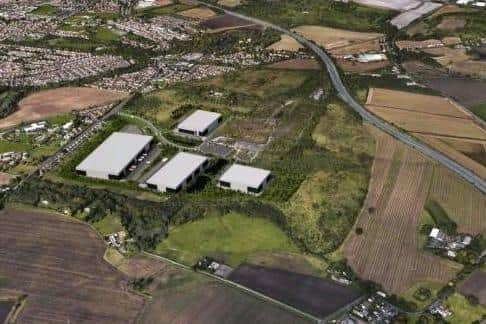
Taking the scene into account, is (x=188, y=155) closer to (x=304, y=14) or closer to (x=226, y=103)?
(x=226, y=103)

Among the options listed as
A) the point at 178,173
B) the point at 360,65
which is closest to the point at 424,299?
the point at 178,173

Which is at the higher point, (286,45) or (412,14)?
(412,14)

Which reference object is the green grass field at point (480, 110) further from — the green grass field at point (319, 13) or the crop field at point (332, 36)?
the green grass field at point (319, 13)

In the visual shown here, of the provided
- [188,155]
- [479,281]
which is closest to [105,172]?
[188,155]

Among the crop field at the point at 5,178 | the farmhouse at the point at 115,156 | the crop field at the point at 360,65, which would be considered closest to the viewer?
the crop field at the point at 5,178

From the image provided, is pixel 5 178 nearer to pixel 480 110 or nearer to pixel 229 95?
pixel 229 95

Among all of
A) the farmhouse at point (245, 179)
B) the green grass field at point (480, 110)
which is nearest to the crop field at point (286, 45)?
the green grass field at point (480, 110)
